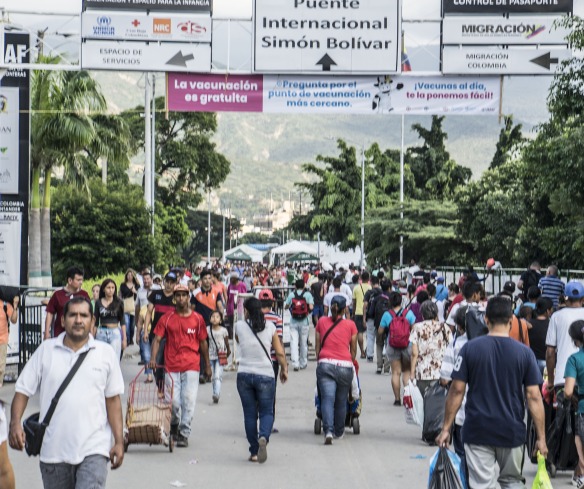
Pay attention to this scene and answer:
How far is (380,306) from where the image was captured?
21.4 metres

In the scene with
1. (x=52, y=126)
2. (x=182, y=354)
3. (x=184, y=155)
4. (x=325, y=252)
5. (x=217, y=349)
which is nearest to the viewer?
(x=182, y=354)

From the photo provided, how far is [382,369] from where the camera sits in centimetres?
2136

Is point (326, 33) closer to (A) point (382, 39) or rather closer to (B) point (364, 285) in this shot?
(A) point (382, 39)

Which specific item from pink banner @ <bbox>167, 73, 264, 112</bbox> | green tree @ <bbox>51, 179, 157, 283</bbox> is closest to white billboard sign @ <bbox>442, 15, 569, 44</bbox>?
pink banner @ <bbox>167, 73, 264, 112</bbox>

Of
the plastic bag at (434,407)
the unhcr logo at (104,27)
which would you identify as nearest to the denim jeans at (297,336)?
the unhcr logo at (104,27)

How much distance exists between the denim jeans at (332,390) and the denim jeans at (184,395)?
54.5 inches

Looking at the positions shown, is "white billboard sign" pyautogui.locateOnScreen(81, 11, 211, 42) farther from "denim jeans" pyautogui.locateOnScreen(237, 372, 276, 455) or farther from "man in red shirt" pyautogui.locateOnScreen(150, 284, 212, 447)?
"denim jeans" pyautogui.locateOnScreen(237, 372, 276, 455)

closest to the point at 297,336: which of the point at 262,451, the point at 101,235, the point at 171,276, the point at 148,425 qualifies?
the point at 171,276

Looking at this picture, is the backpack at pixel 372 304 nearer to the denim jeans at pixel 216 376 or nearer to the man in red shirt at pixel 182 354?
the denim jeans at pixel 216 376

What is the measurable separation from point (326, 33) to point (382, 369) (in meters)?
6.00

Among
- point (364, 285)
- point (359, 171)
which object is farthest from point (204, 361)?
point (359, 171)

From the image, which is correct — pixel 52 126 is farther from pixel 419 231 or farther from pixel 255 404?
pixel 419 231

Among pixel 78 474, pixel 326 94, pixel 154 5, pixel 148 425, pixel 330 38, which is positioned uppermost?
pixel 154 5

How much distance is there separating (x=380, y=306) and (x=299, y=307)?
145cm
